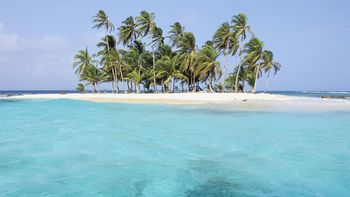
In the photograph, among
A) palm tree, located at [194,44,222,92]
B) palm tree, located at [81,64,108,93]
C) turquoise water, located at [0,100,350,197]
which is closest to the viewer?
turquoise water, located at [0,100,350,197]

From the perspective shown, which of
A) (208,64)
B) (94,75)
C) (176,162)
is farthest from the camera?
(94,75)

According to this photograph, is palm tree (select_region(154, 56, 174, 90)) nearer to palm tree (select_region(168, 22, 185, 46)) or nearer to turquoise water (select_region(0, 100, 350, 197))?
palm tree (select_region(168, 22, 185, 46))

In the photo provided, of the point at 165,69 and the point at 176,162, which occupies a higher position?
the point at 165,69

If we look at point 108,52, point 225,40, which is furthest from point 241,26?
point 108,52

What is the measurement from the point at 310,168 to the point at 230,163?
174cm

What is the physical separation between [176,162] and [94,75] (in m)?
39.0

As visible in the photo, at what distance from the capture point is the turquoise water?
469cm

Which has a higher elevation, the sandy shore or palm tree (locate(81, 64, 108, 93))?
palm tree (locate(81, 64, 108, 93))

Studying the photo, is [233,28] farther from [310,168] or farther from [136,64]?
[310,168]

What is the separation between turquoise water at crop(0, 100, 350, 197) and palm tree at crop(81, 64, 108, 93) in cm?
3272

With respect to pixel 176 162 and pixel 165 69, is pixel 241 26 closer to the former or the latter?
pixel 165 69

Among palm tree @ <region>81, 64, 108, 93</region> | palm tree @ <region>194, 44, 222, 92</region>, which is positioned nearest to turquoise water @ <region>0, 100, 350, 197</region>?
palm tree @ <region>194, 44, 222, 92</region>

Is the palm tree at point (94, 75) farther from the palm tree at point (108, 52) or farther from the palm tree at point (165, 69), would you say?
the palm tree at point (165, 69)

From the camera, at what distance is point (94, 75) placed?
140 feet
